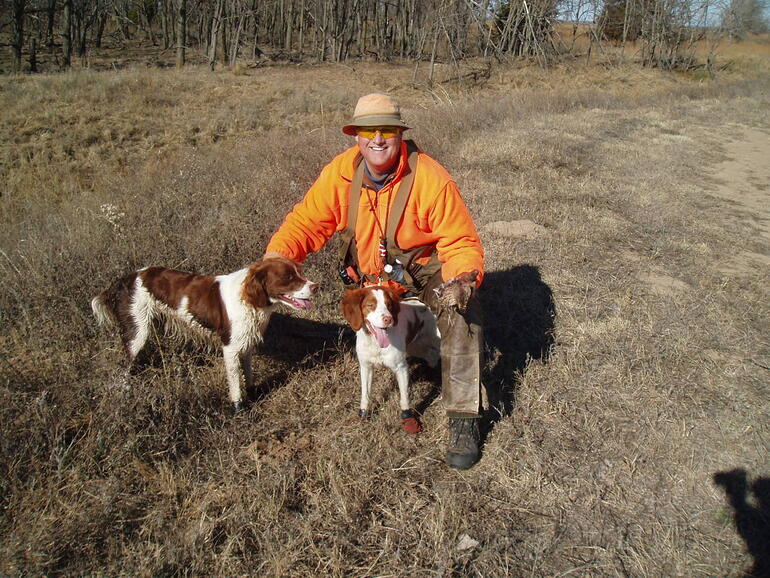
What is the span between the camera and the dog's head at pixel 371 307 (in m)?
2.82

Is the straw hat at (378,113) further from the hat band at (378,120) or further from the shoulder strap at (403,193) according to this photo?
the shoulder strap at (403,193)

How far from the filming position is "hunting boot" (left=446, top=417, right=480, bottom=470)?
2756 millimetres

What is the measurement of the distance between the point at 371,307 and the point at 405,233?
62 centimetres

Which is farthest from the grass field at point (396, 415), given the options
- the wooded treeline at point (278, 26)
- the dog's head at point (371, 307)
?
the wooded treeline at point (278, 26)

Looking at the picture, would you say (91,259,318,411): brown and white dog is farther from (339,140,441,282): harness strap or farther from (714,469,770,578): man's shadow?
(714,469,770,578): man's shadow

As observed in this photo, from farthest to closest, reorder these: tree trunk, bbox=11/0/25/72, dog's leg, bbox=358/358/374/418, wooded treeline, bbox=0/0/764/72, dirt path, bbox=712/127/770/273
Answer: wooded treeline, bbox=0/0/764/72 → tree trunk, bbox=11/0/25/72 → dirt path, bbox=712/127/770/273 → dog's leg, bbox=358/358/374/418

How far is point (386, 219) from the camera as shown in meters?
3.21

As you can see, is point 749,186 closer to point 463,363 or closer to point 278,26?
point 463,363

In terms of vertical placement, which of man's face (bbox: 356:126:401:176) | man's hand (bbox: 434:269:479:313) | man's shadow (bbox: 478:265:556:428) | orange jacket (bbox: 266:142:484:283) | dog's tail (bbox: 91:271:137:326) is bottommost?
man's shadow (bbox: 478:265:556:428)

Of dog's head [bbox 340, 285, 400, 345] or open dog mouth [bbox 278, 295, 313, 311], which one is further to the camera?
open dog mouth [bbox 278, 295, 313, 311]

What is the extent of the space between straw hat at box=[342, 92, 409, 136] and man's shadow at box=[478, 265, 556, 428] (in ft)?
5.71

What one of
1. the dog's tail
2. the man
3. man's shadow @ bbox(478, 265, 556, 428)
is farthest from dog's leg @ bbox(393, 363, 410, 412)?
the dog's tail

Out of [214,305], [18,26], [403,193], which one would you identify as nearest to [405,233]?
[403,193]

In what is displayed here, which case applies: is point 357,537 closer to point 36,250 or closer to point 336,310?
point 336,310
